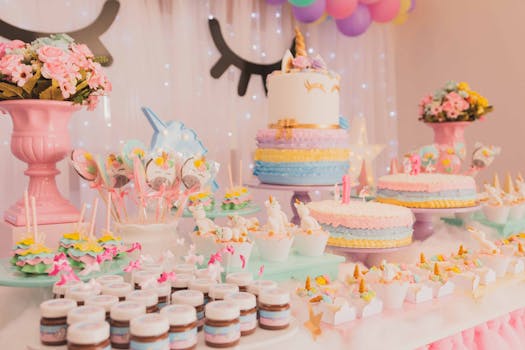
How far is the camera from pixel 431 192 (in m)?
2.17

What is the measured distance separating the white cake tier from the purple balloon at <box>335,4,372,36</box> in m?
1.68

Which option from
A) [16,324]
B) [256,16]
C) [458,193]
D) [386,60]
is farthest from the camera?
[386,60]

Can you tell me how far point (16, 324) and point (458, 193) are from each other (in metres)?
1.80

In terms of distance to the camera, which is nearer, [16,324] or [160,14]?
[16,324]

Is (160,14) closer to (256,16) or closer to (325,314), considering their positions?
(256,16)

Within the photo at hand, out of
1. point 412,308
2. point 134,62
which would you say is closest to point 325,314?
point 412,308

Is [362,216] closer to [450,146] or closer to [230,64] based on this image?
[450,146]

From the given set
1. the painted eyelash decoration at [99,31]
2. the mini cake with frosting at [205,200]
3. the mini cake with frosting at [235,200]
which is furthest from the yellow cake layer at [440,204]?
the painted eyelash decoration at [99,31]

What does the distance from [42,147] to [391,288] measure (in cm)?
116

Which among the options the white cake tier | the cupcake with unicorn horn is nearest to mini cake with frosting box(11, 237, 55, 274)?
the cupcake with unicorn horn

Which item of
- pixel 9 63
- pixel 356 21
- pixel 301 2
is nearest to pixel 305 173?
pixel 9 63

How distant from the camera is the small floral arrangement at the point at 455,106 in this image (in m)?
2.88

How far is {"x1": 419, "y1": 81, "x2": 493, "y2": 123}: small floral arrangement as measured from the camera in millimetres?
2883

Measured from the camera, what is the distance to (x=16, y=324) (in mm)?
1156
